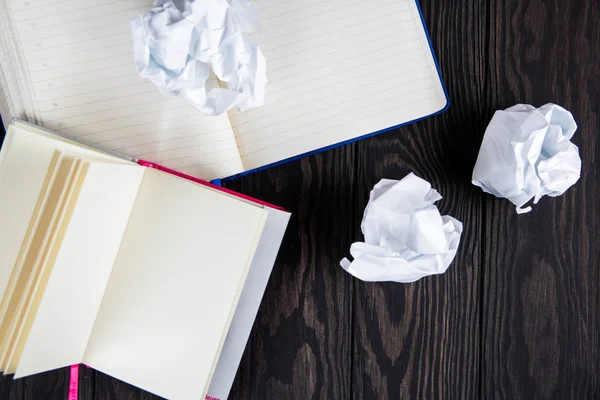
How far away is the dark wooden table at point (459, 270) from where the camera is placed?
1.91 feet

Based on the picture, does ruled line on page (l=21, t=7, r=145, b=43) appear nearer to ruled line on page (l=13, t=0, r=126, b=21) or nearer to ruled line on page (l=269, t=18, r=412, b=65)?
ruled line on page (l=13, t=0, r=126, b=21)

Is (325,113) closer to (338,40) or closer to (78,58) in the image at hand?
(338,40)

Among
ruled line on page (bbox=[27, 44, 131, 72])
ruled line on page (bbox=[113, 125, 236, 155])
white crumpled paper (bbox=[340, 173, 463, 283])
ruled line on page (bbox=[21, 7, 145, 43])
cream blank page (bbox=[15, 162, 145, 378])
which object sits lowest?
cream blank page (bbox=[15, 162, 145, 378])

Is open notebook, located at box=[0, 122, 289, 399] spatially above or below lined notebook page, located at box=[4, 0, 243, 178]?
below

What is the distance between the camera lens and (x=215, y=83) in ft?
1.77

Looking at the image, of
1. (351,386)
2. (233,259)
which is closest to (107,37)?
(233,259)

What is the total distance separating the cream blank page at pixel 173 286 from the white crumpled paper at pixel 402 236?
0.11 meters

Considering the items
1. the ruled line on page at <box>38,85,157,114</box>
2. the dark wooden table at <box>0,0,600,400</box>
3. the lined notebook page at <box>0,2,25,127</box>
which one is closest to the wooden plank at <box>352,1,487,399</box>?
the dark wooden table at <box>0,0,600,400</box>

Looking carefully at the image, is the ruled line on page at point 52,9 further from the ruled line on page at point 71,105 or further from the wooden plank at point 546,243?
the wooden plank at point 546,243

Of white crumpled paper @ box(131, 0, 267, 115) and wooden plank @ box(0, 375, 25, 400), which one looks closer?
white crumpled paper @ box(131, 0, 267, 115)

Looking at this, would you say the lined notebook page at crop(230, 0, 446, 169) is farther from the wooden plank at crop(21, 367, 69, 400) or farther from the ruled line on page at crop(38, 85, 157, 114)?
the wooden plank at crop(21, 367, 69, 400)

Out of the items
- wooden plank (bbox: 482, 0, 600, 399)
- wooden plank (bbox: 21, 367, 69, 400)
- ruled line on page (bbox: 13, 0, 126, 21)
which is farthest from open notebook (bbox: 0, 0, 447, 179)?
wooden plank (bbox: 21, 367, 69, 400)

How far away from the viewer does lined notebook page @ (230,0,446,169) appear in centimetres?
55

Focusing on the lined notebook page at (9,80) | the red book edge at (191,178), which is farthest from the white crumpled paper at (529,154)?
the lined notebook page at (9,80)
